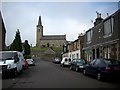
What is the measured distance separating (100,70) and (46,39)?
494ft

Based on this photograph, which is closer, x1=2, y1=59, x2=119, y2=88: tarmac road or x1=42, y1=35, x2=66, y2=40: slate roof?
x1=2, y1=59, x2=119, y2=88: tarmac road

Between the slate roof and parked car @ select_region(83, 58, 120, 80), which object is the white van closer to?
Result: parked car @ select_region(83, 58, 120, 80)

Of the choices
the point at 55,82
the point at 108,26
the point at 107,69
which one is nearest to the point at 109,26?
the point at 108,26

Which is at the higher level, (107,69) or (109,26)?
(109,26)

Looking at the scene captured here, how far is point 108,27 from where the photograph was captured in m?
28.0

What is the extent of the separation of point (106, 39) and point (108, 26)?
1.62m

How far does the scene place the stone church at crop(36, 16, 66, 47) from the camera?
164000 millimetres

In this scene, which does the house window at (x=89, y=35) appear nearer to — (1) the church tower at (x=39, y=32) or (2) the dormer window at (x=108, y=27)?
(2) the dormer window at (x=108, y=27)

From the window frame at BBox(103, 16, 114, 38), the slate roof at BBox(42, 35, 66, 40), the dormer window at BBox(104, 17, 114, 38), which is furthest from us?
the slate roof at BBox(42, 35, 66, 40)

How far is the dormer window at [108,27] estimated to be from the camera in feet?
87.6

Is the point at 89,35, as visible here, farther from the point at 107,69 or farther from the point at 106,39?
the point at 107,69

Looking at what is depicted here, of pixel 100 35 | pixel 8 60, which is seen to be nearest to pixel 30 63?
pixel 100 35

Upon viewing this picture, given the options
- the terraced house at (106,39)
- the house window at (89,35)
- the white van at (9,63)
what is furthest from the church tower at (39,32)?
the white van at (9,63)

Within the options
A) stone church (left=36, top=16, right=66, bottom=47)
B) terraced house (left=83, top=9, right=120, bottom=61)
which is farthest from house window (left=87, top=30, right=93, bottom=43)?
stone church (left=36, top=16, right=66, bottom=47)
